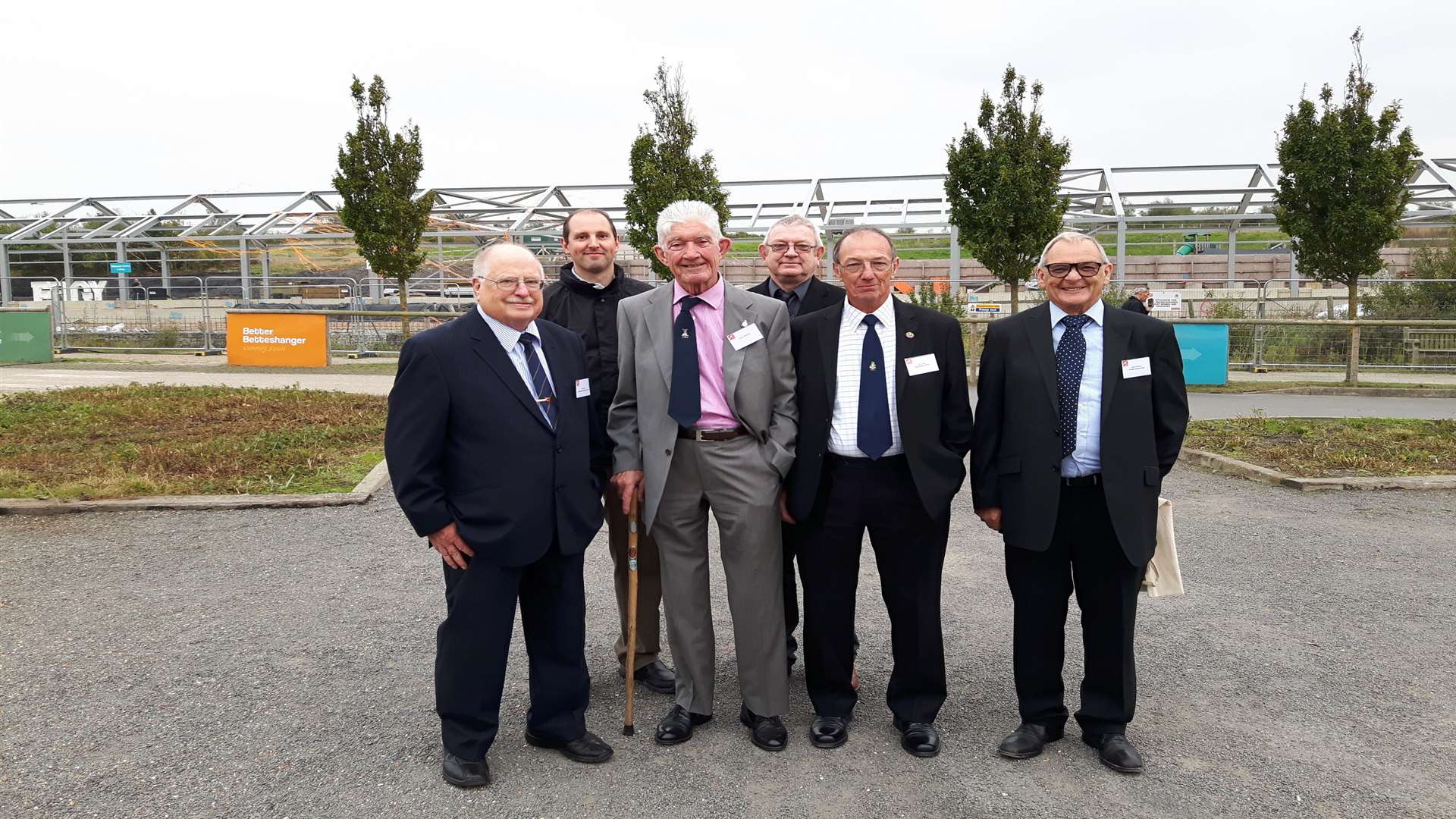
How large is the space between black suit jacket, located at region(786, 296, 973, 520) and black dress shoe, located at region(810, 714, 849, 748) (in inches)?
31.7

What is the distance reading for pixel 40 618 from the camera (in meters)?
5.12

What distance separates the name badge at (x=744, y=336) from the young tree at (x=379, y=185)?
714 inches

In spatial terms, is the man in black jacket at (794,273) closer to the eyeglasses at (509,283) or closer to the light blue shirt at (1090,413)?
the light blue shirt at (1090,413)

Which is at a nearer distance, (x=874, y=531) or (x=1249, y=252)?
(x=874, y=531)

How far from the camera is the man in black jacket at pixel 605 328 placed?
4273mm

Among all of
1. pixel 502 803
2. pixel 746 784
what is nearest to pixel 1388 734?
pixel 746 784

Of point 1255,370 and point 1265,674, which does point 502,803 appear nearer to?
point 1265,674

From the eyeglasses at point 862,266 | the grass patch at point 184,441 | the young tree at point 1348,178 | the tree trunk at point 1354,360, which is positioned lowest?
the grass patch at point 184,441

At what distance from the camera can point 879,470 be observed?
3.81 metres

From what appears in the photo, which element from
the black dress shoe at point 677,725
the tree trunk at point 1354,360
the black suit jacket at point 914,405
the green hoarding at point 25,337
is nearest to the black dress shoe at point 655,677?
the black dress shoe at point 677,725

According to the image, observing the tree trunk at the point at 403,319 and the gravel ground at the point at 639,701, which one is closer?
the gravel ground at the point at 639,701

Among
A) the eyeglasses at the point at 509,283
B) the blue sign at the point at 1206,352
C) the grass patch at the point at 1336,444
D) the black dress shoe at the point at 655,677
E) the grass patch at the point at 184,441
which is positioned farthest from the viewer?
the blue sign at the point at 1206,352

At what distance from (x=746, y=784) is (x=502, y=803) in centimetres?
84

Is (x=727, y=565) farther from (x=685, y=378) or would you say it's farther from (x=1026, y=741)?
(x=1026, y=741)
